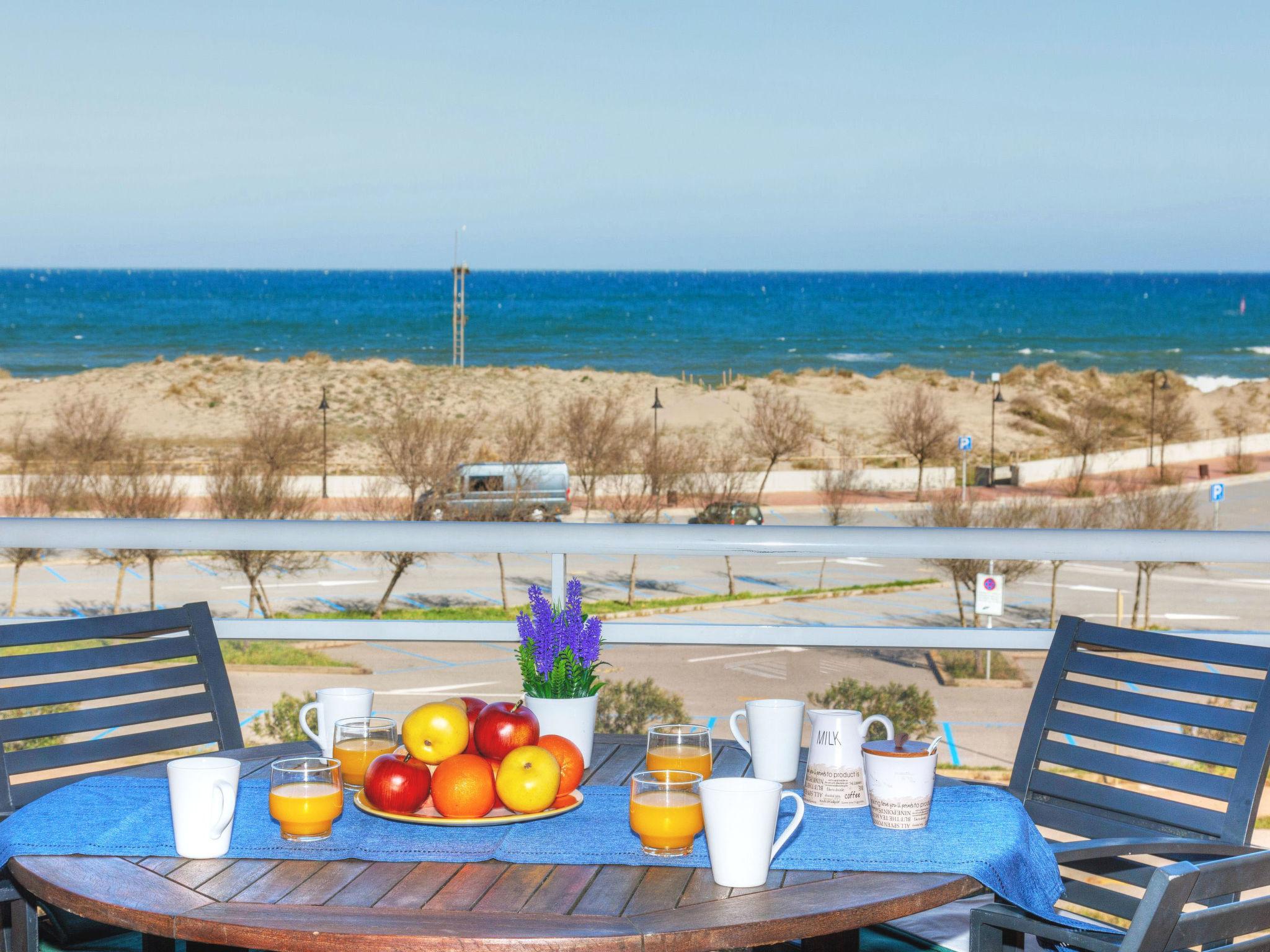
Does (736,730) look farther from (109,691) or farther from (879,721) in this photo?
(109,691)

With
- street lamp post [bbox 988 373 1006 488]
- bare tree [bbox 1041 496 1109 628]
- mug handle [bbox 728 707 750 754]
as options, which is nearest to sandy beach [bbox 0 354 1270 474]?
street lamp post [bbox 988 373 1006 488]

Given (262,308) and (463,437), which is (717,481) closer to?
(463,437)

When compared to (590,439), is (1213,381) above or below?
above

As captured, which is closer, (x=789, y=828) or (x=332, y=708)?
(x=789, y=828)

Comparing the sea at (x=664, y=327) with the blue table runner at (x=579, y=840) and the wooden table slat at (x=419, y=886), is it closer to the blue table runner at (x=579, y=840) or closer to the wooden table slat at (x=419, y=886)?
the blue table runner at (x=579, y=840)

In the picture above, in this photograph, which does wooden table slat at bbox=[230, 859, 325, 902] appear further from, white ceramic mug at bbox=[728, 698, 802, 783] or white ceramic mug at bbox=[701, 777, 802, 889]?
white ceramic mug at bbox=[728, 698, 802, 783]

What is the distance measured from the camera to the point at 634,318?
367 feet

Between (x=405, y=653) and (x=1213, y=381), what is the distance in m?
85.5

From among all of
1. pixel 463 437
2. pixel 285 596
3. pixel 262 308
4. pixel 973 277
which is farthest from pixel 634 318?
pixel 973 277

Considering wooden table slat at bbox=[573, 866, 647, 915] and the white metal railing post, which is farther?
the white metal railing post

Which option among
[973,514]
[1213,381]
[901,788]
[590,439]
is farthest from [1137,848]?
[1213,381]

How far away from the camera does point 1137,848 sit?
204cm

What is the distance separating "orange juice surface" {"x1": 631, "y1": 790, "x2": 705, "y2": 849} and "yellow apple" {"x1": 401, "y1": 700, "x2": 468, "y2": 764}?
30cm

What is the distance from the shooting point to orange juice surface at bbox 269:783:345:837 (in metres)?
1.68
